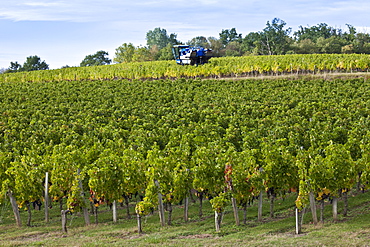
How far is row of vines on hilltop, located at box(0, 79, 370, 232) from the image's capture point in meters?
21.4

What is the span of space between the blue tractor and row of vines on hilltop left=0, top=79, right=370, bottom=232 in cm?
1041

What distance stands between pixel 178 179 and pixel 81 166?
6.29 meters

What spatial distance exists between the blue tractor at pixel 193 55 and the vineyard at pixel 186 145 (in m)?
6.38

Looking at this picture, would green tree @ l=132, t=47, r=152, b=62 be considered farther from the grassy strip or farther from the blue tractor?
the grassy strip

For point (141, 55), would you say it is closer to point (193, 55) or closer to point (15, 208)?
point (193, 55)

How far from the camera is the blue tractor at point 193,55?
65562mm

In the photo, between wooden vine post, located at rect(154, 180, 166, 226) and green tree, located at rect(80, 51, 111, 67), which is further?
green tree, located at rect(80, 51, 111, 67)

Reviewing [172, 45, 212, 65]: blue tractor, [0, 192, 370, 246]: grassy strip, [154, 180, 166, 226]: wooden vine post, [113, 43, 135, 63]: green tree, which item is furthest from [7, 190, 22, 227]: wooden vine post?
[113, 43, 135, 63]: green tree

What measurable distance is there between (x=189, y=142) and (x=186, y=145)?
8.28 feet

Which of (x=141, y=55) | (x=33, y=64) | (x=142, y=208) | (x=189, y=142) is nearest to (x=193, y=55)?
(x=189, y=142)

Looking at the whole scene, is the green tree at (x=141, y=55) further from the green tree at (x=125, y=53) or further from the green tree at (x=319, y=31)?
the green tree at (x=319, y=31)

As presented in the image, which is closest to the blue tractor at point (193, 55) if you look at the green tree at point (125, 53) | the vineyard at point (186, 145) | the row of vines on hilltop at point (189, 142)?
the vineyard at point (186, 145)

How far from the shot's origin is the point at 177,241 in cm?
1850

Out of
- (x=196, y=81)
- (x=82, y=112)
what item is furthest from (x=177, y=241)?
(x=196, y=81)
